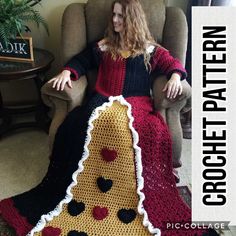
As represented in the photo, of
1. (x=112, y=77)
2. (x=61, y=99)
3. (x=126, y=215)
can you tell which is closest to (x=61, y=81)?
(x=61, y=99)

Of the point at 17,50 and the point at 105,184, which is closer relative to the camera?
the point at 105,184

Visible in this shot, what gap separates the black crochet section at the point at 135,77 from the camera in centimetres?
178

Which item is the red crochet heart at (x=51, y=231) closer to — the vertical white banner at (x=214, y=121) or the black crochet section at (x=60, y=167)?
the black crochet section at (x=60, y=167)

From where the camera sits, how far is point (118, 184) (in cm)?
152

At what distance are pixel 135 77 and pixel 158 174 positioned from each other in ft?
1.86

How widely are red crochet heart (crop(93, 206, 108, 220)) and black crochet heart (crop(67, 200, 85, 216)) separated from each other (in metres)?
0.07

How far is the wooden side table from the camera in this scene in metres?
1.86

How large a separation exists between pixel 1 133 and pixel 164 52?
49.6 inches

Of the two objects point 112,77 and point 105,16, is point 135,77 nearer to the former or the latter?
point 112,77

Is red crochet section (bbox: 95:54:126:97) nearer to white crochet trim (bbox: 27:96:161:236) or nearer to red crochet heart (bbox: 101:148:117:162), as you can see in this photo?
white crochet trim (bbox: 27:96:161:236)

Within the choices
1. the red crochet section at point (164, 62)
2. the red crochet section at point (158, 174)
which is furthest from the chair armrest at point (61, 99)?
the red crochet section at point (164, 62)

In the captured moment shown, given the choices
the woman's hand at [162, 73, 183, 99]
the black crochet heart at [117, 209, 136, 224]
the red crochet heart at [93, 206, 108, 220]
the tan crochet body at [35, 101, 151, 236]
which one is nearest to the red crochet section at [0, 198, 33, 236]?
the tan crochet body at [35, 101, 151, 236]

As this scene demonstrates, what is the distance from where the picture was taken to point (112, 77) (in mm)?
1796

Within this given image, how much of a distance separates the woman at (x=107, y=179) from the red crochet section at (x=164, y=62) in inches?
3.3
